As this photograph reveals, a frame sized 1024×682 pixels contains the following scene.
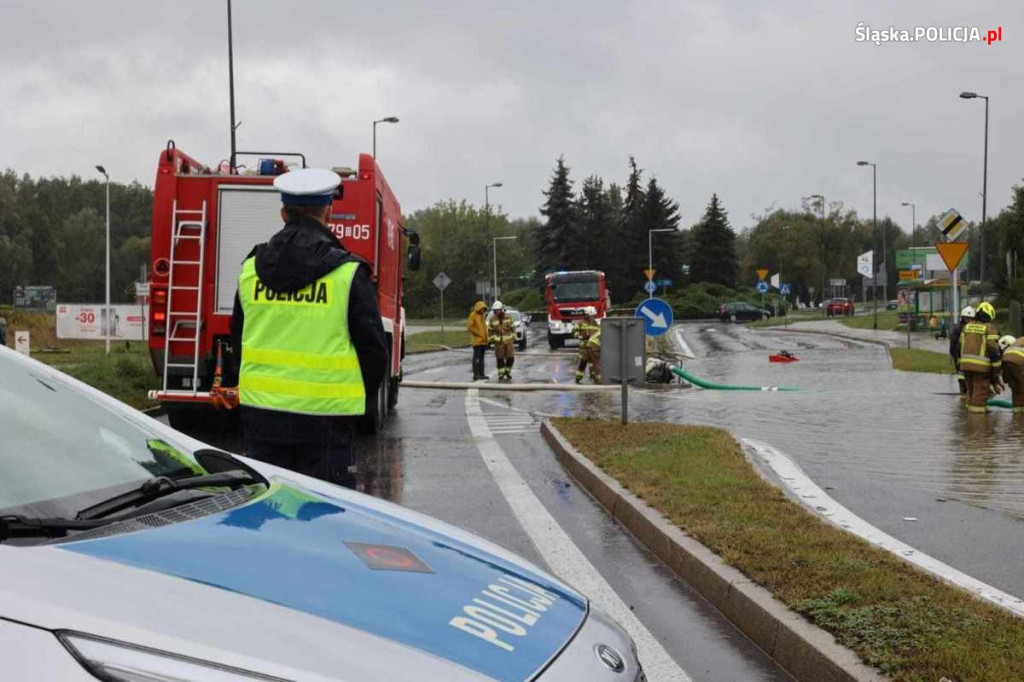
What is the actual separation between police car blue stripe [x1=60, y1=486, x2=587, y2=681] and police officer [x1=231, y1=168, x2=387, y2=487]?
1.40 meters

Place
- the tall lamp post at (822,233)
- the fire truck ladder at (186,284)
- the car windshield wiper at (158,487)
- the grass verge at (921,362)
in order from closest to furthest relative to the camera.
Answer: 1. the car windshield wiper at (158,487)
2. the fire truck ladder at (186,284)
3. the grass verge at (921,362)
4. the tall lamp post at (822,233)

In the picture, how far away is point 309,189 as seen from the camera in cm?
445

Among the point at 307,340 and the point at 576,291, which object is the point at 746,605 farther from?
the point at 576,291

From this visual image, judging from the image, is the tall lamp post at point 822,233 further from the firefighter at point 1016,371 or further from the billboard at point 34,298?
the firefighter at point 1016,371

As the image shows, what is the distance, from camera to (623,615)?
19.0 feet

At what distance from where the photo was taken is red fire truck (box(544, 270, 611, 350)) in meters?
Answer: 47.0

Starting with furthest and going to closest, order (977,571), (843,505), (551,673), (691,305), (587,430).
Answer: (691,305), (587,430), (843,505), (977,571), (551,673)

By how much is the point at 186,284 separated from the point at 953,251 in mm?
17496

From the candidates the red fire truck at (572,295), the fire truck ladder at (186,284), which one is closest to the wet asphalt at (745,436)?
the fire truck ladder at (186,284)

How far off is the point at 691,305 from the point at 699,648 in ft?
286

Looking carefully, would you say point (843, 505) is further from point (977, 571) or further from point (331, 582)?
point (331, 582)

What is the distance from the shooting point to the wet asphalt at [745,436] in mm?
6289

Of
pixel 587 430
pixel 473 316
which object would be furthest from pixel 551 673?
pixel 473 316

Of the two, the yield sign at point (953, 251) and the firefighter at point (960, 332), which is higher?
the yield sign at point (953, 251)
